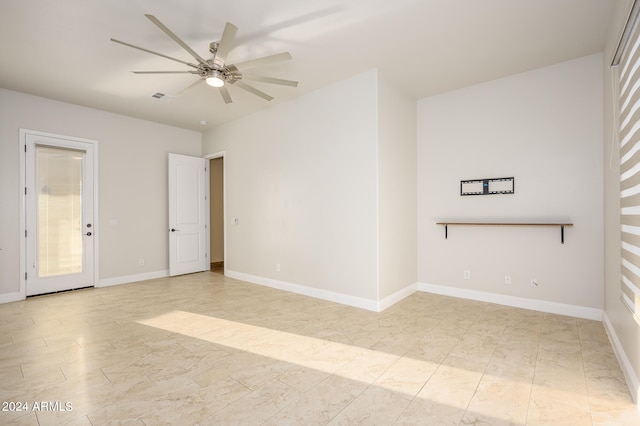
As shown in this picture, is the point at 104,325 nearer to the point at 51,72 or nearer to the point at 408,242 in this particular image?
the point at 51,72

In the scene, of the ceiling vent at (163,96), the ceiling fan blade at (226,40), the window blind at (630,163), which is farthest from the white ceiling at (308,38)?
the window blind at (630,163)

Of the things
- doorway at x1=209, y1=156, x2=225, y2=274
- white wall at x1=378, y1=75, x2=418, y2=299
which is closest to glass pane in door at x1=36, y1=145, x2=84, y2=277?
doorway at x1=209, y1=156, x2=225, y2=274

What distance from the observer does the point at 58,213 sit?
4.88m

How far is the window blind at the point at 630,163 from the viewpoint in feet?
6.38

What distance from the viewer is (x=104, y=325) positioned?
3434mm

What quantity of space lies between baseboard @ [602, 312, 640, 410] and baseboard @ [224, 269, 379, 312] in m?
2.18

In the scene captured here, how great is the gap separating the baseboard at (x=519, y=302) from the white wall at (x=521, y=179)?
0.04m

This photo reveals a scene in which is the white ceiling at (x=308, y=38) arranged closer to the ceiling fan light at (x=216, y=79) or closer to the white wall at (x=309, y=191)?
the ceiling fan light at (x=216, y=79)

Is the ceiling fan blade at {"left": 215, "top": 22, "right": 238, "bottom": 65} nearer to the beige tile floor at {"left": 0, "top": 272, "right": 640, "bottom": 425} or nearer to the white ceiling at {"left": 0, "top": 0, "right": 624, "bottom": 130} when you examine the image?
the white ceiling at {"left": 0, "top": 0, "right": 624, "bottom": 130}

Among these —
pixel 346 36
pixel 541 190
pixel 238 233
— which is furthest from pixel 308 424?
pixel 238 233

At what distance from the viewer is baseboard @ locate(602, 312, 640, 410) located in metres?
1.98

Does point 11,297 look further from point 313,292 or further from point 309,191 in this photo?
point 309,191

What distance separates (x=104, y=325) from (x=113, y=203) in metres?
2.78

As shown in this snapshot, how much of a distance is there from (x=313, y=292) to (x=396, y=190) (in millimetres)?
1905
